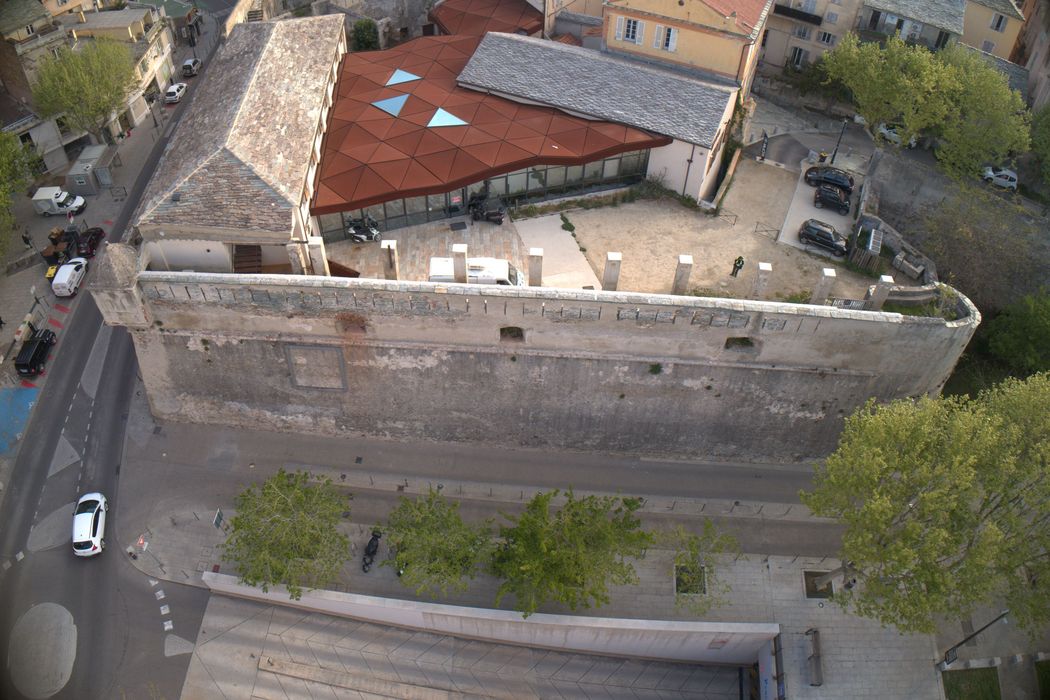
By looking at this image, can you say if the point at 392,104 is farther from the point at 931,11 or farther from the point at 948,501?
the point at 931,11

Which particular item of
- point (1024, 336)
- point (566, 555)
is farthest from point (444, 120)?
point (1024, 336)

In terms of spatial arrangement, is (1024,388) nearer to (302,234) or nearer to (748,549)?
(748,549)

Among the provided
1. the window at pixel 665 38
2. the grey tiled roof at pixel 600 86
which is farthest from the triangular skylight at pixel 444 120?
the window at pixel 665 38

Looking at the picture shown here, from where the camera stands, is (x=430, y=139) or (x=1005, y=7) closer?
(x=430, y=139)

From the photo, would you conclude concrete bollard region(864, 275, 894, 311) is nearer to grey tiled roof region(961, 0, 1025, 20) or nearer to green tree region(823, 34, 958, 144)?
green tree region(823, 34, 958, 144)

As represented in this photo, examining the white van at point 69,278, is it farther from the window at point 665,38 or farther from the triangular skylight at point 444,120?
the window at point 665,38

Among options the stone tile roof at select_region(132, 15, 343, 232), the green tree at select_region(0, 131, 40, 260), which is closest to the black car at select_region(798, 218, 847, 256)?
the stone tile roof at select_region(132, 15, 343, 232)
